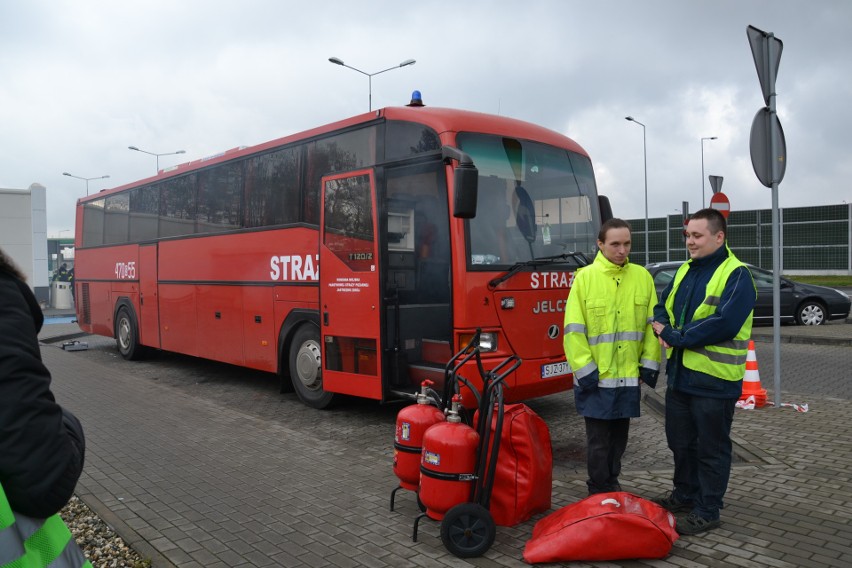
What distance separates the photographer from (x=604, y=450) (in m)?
4.52

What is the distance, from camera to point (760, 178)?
24.2 ft

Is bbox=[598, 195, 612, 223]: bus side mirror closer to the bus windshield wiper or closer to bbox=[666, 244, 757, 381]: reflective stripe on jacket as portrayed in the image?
the bus windshield wiper

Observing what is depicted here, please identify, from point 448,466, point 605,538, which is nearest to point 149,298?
point 448,466

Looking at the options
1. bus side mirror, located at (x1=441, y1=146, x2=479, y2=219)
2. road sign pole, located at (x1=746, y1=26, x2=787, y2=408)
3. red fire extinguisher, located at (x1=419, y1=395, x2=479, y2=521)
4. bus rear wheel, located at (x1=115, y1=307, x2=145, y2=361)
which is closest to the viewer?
red fire extinguisher, located at (x1=419, y1=395, x2=479, y2=521)

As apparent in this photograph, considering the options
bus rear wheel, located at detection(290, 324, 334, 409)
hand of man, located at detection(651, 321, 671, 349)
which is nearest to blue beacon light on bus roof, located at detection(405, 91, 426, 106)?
bus rear wheel, located at detection(290, 324, 334, 409)

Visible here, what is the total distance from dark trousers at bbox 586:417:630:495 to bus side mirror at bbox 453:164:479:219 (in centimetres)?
227

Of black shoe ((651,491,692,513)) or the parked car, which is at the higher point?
the parked car

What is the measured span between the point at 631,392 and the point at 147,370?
1007 centimetres

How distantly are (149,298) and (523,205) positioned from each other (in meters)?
8.24

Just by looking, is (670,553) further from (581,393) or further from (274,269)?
(274,269)

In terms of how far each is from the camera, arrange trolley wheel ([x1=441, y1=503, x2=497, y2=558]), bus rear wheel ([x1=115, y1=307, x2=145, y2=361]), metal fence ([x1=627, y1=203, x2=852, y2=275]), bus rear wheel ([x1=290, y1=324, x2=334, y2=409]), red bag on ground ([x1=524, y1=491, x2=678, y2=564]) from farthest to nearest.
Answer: metal fence ([x1=627, y1=203, x2=852, y2=275]) < bus rear wheel ([x1=115, y1=307, x2=145, y2=361]) < bus rear wheel ([x1=290, y1=324, x2=334, y2=409]) < trolley wheel ([x1=441, y1=503, x2=497, y2=558]) < red bag on ground ([x1=524, y1=491, x2=678, y2=564])

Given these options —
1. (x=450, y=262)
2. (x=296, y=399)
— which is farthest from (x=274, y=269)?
(x=450, y=262)

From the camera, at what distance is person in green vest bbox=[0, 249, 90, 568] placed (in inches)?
61.7

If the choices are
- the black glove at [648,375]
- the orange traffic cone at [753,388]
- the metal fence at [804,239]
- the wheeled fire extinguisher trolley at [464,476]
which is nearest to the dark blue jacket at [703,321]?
the black glove at [648,375]
